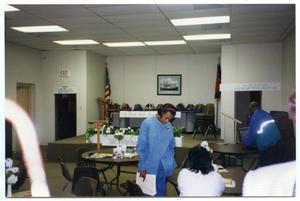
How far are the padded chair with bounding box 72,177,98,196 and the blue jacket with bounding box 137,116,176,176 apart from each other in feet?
2.24

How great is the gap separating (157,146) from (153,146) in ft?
0.14

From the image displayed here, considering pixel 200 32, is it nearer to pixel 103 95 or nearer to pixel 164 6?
pixel 164 6

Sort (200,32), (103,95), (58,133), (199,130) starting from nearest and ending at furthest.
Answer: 1. (200,32)
2. (199,130)
3. (58,133)
4. (103,95)

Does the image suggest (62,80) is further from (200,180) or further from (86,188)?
(200,180)

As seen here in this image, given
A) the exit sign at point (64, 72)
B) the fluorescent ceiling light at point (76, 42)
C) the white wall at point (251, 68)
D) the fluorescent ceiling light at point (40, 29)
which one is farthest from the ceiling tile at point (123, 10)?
the exit sign at point (64, 72)

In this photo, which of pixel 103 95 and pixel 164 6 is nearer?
pixel 164 6

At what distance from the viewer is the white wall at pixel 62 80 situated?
8.63 metres

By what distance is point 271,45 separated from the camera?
7.46 meters

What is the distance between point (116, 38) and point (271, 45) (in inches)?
142

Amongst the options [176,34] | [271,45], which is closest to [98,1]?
[176,34]

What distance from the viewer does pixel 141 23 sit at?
5.61 m

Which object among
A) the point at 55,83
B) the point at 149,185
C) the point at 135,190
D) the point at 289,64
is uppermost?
the point at 289,64

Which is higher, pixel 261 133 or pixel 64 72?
pixel 64 72

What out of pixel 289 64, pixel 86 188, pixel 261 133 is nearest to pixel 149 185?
pixel 86 188
